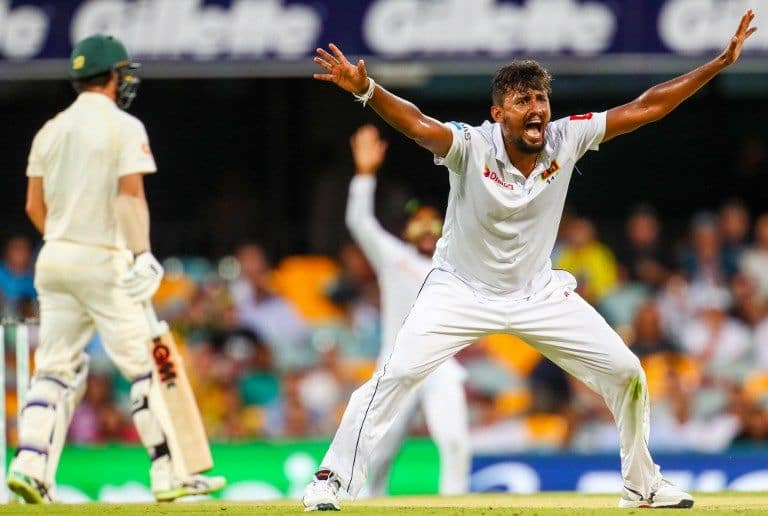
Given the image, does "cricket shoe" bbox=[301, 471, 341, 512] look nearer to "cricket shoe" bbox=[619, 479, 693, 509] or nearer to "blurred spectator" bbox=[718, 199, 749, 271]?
"cricket shoe" bbox=[619, 479, 693, 509]

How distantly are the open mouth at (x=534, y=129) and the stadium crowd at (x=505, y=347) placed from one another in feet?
19.7

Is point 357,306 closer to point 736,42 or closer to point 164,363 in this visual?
point 164,363

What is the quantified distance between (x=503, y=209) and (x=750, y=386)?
6360 millimetres

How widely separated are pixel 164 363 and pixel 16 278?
19.5 feet

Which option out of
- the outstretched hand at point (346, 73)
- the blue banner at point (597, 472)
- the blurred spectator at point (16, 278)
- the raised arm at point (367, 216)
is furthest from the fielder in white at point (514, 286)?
the blurred spectator at point (16, 278)

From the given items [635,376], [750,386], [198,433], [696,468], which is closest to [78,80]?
[198,433]

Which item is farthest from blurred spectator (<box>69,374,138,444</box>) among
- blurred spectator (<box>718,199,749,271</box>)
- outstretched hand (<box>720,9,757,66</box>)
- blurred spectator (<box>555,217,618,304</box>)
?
outstretched hand (<box>720,9,757,66</box>)

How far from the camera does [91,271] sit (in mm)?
7730

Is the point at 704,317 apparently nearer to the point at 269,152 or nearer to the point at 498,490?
the point at 498,490

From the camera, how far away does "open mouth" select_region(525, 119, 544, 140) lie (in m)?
6.57

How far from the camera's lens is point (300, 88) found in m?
15.3

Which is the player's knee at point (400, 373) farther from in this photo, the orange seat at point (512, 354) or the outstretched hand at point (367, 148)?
the orange seat at point (512, 354)

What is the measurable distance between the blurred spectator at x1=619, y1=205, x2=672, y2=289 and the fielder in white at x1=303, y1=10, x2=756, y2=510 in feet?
21.5

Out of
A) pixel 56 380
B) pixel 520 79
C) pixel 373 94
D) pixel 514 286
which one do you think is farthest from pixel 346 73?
pixel 56 380
